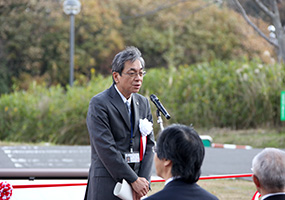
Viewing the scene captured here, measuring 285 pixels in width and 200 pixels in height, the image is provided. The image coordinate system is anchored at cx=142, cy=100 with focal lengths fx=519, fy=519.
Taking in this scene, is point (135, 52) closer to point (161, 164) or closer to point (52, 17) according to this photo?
point (161, 164)

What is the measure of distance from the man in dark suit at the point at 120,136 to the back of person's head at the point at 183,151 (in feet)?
2.83

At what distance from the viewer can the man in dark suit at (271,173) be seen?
289 centimetres

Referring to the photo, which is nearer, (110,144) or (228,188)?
(110,144)

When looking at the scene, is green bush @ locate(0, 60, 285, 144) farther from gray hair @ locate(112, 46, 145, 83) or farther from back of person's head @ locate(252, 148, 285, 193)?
back of person's head @ locate(252, 148, 285, 193)

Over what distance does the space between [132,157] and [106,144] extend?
10.7 inches

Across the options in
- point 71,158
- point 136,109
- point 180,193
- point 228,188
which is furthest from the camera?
point 71,158

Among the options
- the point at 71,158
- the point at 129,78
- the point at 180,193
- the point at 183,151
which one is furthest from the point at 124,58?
the point at 71,158

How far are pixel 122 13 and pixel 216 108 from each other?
62.5 ft

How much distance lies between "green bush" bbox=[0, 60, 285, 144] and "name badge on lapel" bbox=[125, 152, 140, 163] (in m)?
11.5

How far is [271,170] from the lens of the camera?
2.90m

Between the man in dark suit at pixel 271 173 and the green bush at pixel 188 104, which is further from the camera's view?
the green bush at pixel 188 104

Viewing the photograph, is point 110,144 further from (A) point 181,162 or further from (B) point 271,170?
(B) point 271,170

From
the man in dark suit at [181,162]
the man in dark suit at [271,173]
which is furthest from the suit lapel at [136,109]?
the man in dark suit at [271,173]

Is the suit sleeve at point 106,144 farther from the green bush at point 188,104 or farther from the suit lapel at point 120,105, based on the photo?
the green bush at point 188,104
